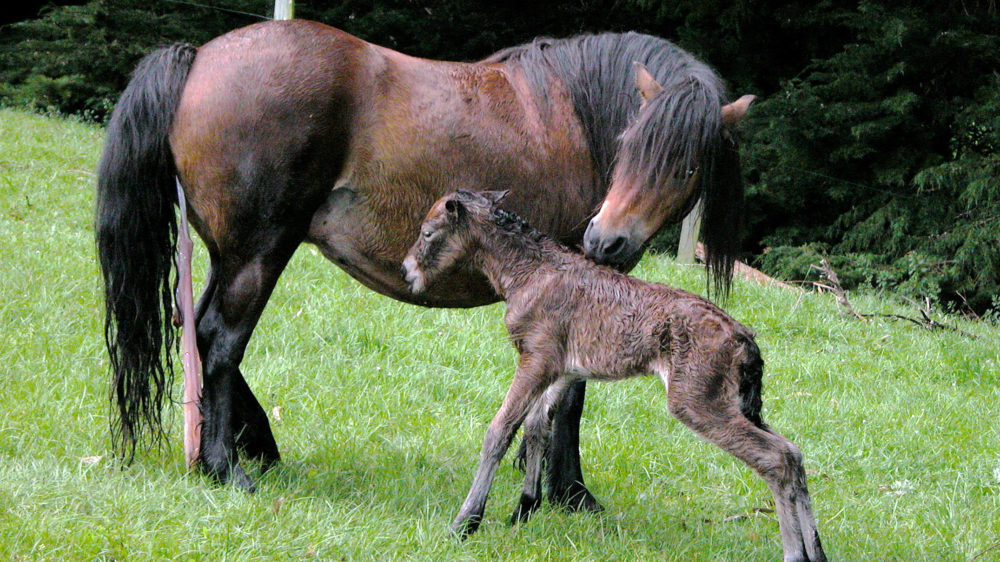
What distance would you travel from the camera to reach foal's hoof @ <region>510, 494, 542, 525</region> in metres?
4.30

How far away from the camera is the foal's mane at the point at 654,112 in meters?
4.09

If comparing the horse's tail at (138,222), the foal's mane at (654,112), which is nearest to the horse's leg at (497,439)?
the foal's mane at (654,112)

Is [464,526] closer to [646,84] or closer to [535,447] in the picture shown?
[535,447]

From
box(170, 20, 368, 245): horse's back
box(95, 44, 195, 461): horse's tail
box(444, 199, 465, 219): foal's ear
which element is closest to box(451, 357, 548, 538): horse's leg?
box(444, 199, 465, 219): foal's ear

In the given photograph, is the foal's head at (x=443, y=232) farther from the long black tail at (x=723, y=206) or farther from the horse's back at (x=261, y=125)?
the long black tail at (x=723, y=206)

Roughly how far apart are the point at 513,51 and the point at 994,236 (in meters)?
8.13

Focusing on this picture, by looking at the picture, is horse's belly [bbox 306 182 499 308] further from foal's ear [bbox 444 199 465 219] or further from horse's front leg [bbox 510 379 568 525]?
horse's front leg [bbox 510 379 568 525]

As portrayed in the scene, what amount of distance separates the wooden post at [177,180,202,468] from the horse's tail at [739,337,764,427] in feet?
7.92

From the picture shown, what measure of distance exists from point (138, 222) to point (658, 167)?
Answer: 90.4 inches

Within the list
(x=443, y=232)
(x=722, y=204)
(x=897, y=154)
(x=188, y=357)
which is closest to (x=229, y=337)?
(x=188, y=357)

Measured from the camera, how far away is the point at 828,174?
12273 millimetres

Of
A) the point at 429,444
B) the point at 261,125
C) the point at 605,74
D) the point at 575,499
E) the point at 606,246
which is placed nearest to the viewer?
the point at 606,246

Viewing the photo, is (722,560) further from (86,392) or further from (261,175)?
(86,392)

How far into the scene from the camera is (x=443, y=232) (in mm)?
4125
